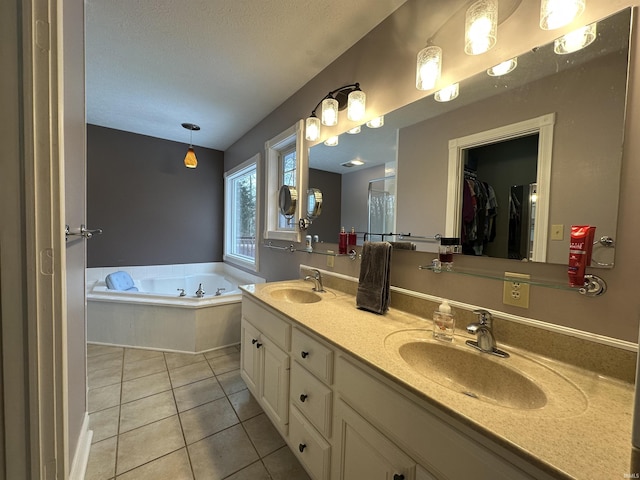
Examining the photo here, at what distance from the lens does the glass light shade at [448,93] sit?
3.78 feet

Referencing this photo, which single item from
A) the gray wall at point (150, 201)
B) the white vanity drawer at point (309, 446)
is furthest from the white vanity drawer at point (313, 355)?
the gray wall at point (150, 201)

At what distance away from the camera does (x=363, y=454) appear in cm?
88

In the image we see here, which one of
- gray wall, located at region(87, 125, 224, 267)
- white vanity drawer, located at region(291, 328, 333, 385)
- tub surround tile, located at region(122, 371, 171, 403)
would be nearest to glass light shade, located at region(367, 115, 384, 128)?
white vanity drawer, located at region(291, 328, 333, 385)

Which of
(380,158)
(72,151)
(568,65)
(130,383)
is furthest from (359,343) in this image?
(130,383)

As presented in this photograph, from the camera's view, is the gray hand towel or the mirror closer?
the mirror

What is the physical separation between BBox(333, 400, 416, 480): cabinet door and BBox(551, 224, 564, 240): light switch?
86 centimetres

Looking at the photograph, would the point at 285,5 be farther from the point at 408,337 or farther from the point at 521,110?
the point at 408,337

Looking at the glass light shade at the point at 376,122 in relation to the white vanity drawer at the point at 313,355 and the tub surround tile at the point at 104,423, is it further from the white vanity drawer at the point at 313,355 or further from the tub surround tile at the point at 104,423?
the tub surround tile at the point at 104,423

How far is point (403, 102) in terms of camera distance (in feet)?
4.53

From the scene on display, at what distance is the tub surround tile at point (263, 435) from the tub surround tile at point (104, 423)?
2.60ft

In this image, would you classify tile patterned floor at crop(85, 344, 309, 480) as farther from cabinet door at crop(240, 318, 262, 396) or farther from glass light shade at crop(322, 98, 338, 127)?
glass light shade at crop(322, 98, 338, 127)

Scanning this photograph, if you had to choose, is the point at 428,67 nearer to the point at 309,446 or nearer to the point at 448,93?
the point at 448,93

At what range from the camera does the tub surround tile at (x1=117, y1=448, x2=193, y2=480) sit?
128 centimetres

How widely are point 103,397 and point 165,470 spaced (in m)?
0.94
